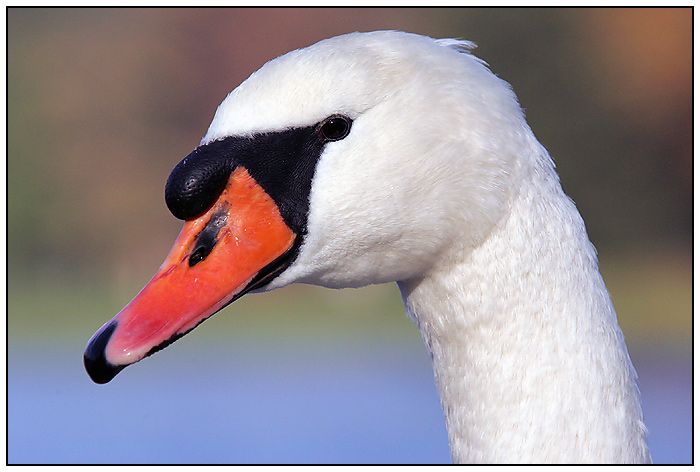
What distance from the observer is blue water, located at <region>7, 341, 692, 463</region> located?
383 inches

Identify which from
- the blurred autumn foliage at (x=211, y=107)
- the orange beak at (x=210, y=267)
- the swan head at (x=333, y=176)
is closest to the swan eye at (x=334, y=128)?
the swan head at (x=333, y=176)

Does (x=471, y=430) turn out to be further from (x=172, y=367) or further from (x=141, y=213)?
(x=141, y=213)

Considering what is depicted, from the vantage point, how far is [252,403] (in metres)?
11.6

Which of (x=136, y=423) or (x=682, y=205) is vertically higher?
(x=136, y=423)

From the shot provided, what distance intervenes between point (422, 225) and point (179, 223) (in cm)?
1470

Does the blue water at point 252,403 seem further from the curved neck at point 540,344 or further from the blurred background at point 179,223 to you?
the curved neck at point 540,344

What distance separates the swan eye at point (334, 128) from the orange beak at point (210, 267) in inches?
8.1

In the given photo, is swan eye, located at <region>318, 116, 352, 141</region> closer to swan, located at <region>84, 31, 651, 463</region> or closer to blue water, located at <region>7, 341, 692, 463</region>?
swan, located at <region>84, 31, 651, 463</region>

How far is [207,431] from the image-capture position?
34.0ft

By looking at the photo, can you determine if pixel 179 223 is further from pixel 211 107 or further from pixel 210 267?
pixel 210 267

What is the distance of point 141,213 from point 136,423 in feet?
18.7

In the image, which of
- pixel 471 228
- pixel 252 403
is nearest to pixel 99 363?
pixel 471 228

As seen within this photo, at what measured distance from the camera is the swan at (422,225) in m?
1.93

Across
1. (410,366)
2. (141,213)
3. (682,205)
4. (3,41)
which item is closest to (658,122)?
(682,205)
